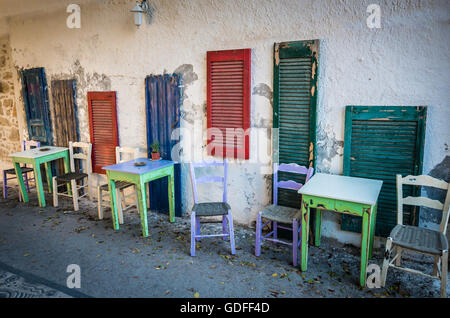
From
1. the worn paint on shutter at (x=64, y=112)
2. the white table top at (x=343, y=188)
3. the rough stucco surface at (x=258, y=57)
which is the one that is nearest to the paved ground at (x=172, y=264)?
the rough stucco surface at (x=258, y=57)

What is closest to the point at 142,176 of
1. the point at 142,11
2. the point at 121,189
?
the point at 121,189

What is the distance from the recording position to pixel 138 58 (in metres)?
4.86

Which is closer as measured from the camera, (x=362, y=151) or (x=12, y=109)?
(x=362, y=151)

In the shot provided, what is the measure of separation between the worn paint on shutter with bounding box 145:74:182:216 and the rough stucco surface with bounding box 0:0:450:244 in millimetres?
125

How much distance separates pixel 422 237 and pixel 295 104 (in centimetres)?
187

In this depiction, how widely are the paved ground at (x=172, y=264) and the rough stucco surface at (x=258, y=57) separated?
1.96ft

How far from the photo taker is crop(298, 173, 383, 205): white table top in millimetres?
2941

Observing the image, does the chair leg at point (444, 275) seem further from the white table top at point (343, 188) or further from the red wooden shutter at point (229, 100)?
the red wooden shutter at point (229, 100)

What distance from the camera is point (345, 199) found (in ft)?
9.61

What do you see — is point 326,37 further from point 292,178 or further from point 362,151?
point 292,178

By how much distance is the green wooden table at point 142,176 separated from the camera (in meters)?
4.09

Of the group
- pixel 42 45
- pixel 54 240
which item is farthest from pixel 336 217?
pixel 42 45
